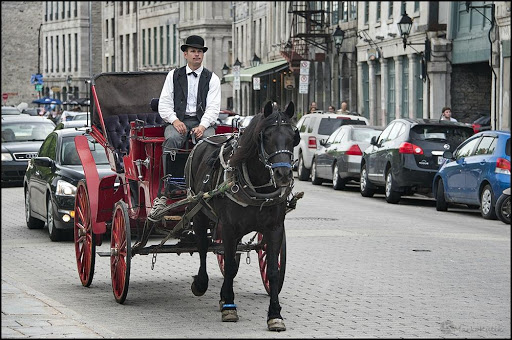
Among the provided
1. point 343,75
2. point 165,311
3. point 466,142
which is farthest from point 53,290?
point 343,75

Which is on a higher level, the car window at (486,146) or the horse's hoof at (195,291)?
the car window at (486,146)

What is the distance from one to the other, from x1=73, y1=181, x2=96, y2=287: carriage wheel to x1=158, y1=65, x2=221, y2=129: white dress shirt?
1593 mm

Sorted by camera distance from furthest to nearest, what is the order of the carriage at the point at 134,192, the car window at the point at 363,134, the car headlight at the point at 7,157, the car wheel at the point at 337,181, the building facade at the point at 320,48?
the building facade at the point at 320,48, the car wheel at the point at 337,181, the car window at the point at 363,134, the car headlight at the point at 7,157, the carriage at the point at 134,192

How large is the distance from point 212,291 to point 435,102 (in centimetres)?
2928

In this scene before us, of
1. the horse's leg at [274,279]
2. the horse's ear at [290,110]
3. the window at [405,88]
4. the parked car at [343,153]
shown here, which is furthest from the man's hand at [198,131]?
the window at [405,88]

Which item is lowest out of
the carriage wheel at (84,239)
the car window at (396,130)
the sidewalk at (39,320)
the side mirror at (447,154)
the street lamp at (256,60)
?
the sidewalk at (39,320)

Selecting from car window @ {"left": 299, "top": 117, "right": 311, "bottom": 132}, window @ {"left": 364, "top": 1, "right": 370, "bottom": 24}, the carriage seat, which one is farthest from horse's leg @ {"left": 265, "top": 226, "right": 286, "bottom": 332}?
window @ {"left": 364, "top": 1, "right": 370, "bottom": 24}

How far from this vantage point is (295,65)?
55.5 meters

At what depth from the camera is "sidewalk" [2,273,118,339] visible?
8148 millimetres

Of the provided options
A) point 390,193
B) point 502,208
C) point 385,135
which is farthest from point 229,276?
point 385,135

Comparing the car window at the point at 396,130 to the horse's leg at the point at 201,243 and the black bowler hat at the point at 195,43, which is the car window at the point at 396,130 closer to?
the black bowler hat at the point at 195,43

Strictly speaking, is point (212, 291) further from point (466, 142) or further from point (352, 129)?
point (352, 129)

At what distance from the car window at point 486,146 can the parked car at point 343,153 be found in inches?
291

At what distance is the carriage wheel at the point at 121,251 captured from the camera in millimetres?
10492
